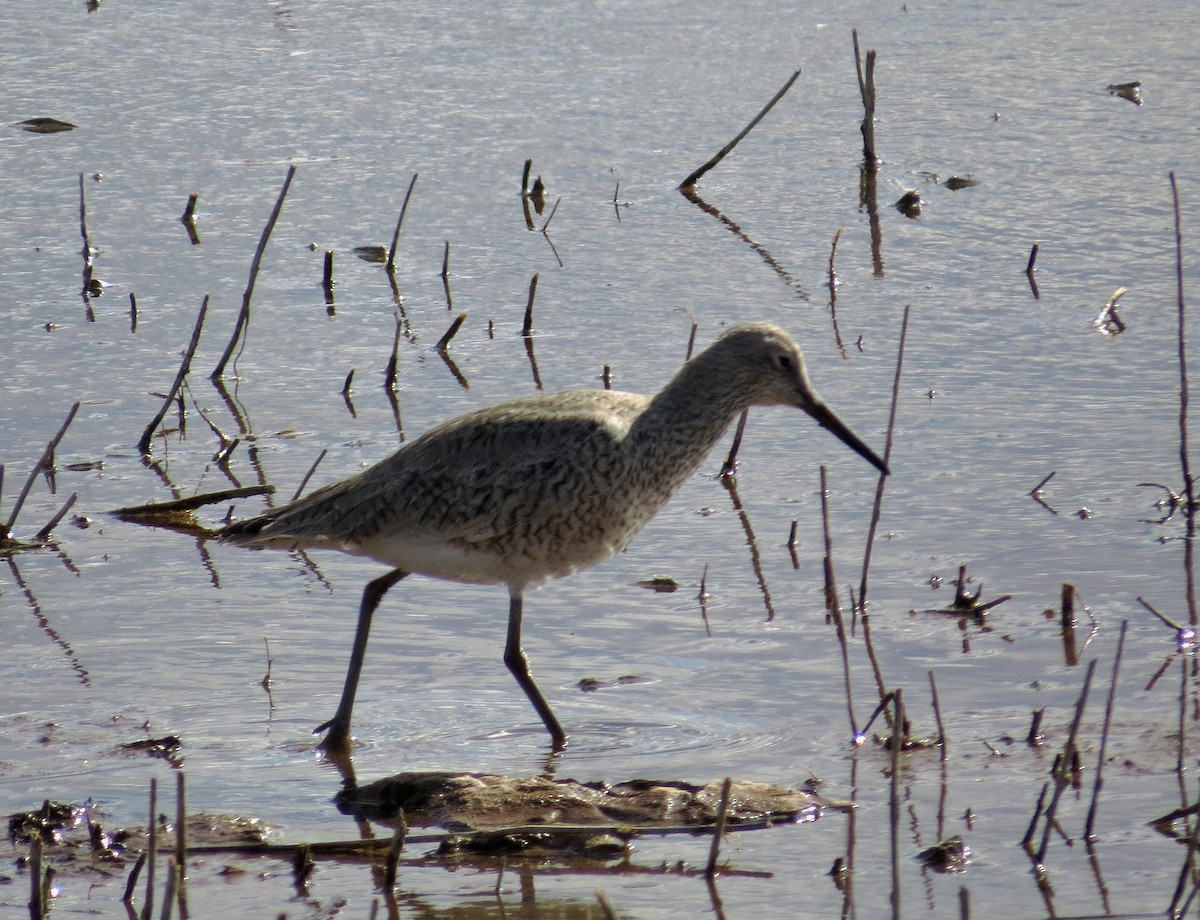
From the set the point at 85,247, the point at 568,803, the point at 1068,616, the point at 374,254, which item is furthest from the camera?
the point at 374,254

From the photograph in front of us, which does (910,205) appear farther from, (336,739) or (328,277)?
(336,739)

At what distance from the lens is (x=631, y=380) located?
27.7 feet

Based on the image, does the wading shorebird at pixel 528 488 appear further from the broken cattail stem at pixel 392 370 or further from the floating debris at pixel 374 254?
the floating debris at pixel 374 254

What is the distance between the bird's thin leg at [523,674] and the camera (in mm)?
5957

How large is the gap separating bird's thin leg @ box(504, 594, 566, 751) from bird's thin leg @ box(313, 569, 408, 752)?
1.45 feet

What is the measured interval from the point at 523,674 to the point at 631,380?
2651mm

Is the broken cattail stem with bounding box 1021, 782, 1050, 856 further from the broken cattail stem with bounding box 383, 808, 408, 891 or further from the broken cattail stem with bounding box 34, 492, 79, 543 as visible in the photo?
the broken cattail stem with bounding box 34, 492, 79, 543

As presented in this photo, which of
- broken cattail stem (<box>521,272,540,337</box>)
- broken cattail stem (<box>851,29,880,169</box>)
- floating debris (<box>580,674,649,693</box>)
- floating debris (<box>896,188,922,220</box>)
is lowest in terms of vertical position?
floating debris (<box>580,674,649,693</box>)

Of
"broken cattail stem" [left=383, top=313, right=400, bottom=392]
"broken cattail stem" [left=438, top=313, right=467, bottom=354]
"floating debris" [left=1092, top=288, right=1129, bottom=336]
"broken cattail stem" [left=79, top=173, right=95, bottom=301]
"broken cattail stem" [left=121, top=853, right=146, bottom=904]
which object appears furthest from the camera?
"broken cattail stem" [left=79, top=173, right=95, bottom=301]

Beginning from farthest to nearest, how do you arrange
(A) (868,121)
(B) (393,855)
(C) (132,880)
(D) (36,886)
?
(A) (868,121) < (C) (132,880) < (B) (393,855) < (D) (36,886)

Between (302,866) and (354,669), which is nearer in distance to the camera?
(302,866)

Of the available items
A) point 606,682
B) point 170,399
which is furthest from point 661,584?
point 170,399

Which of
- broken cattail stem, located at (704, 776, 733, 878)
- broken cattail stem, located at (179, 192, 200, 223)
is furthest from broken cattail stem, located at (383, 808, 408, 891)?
broken cattail stem, located at (179, 192, 200, 223)

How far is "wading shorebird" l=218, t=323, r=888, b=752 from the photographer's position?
241 inches
